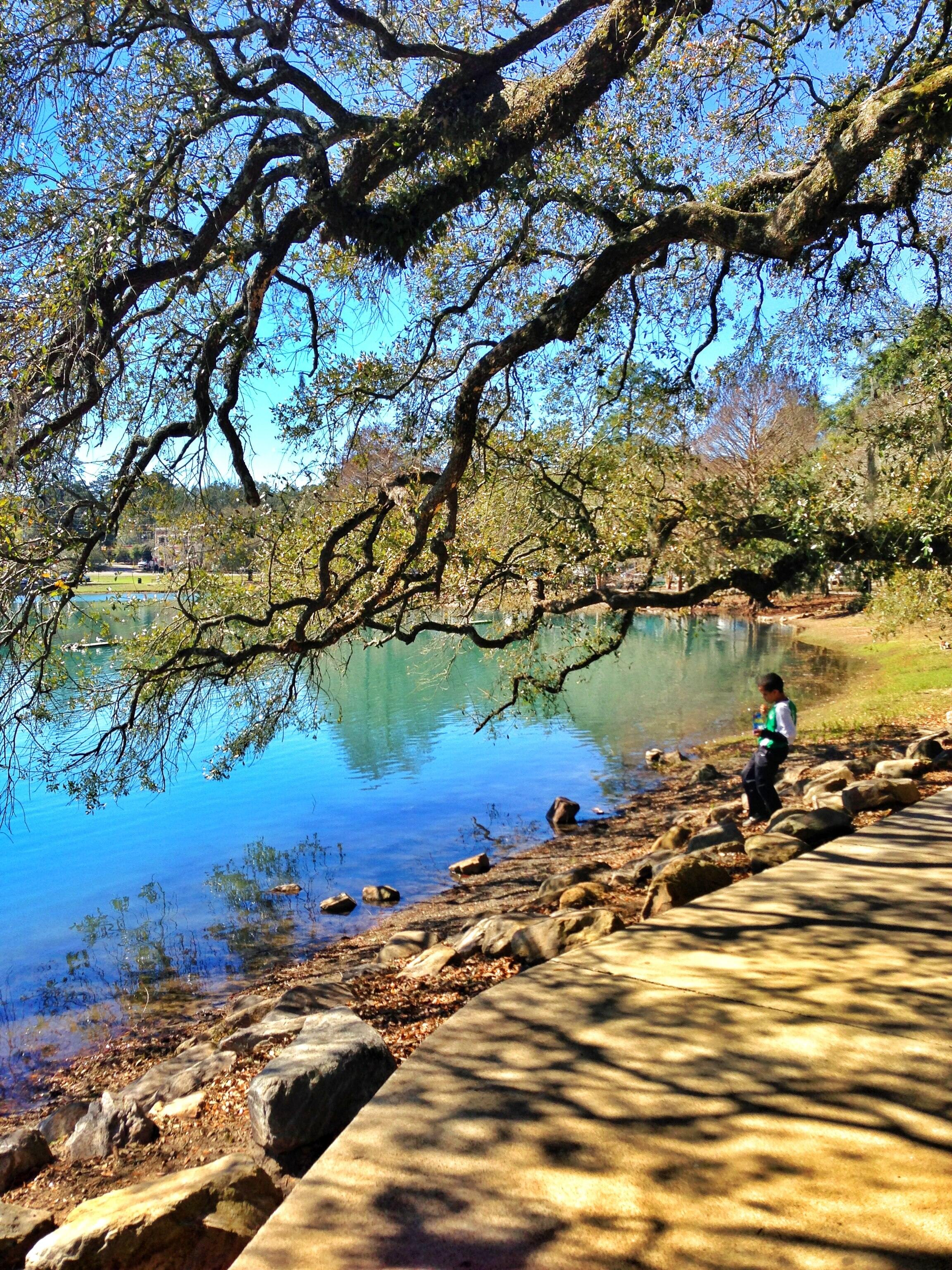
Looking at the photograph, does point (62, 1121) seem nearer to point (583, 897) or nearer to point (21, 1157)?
point (21, 1157)

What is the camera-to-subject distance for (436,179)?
23.3ft

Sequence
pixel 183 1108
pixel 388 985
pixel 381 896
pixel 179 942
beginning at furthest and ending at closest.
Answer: pixel 381 896, pixel 179 942, pixel 388 985, pixel 183 1108

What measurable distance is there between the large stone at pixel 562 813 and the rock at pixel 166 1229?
A: 37.6ft

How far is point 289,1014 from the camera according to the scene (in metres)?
5.89

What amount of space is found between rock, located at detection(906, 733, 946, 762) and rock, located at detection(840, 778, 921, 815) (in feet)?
7.79

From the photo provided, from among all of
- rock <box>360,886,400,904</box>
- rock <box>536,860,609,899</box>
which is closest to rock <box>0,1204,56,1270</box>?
→ rock <box>536,860,609,899</box>

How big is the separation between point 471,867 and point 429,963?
5.86m

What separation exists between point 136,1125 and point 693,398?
394 inches

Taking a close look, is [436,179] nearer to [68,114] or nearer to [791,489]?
[68,114]

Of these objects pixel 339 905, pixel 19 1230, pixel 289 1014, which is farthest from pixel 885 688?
pixel 19 1230

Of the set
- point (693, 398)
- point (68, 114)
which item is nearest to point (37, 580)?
point (68, 114)

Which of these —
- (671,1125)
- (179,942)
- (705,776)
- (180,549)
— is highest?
(180,549)

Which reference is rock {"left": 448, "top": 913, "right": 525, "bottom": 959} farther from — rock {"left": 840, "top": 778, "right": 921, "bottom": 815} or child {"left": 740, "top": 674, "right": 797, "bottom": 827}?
rock {"left": 840, "top": 778, "right": 921, "bottom": 815}

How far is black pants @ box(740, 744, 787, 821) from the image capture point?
8.67m
